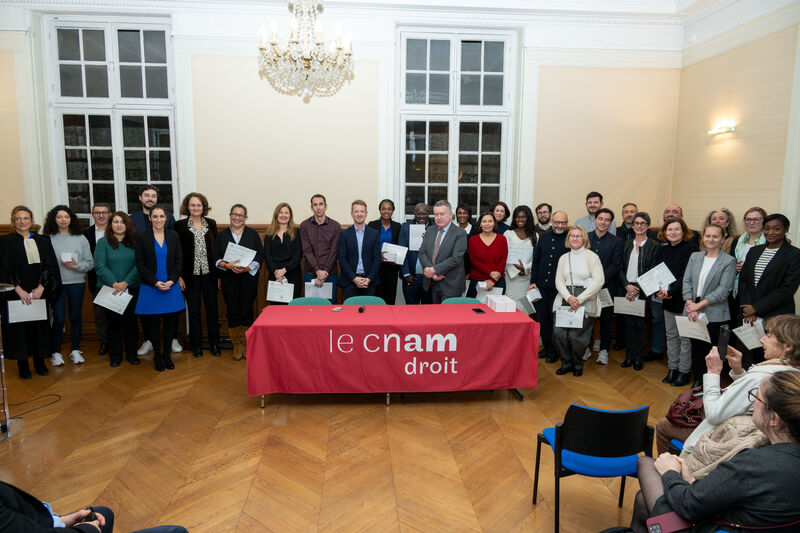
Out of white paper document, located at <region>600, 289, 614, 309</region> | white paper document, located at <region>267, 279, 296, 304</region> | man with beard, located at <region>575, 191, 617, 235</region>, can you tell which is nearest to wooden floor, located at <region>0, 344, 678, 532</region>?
white paper document, located at <region>600, 289, 614, 309</region>

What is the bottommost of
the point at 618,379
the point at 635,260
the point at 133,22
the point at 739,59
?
the point at 618,379

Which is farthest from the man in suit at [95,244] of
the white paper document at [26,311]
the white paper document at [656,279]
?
the white paper document at [656,279]

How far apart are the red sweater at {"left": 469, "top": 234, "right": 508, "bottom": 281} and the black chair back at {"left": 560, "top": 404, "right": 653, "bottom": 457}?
10.5 feet

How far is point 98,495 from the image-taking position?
3.05m

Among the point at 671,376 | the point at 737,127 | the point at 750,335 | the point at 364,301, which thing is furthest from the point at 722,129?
the point at 364,301

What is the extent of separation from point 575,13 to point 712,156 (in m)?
2.62

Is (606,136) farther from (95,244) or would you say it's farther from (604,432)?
(95,244)

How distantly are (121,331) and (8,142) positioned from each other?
10.8 ft

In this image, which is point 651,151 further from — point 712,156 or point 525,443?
point 525,443

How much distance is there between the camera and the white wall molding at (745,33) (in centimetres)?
526

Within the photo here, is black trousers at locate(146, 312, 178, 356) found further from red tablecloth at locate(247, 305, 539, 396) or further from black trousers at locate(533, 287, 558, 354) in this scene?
black trousers at locate(533, 287, 558, 354)

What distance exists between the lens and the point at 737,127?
5.96 m

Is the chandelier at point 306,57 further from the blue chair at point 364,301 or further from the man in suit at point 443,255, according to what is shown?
the blue chair at point 364,301

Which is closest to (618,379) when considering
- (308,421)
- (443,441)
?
(443,441)
